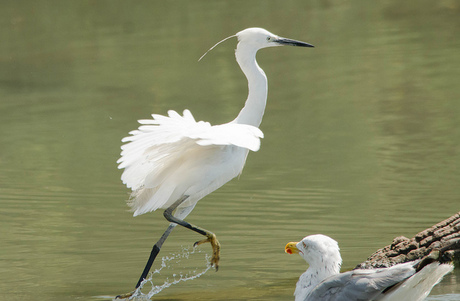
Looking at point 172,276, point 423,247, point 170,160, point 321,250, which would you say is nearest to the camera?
point 321,250

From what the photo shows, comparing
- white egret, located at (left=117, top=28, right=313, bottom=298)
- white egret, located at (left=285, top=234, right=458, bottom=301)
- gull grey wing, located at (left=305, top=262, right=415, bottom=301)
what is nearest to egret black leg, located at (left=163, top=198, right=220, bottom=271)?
white egret, located at (left=117, top=28, right=313, bottom=298)

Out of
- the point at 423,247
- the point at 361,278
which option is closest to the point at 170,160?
the point at 423,247

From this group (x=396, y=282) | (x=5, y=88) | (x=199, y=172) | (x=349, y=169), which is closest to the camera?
(x=396, y=282)

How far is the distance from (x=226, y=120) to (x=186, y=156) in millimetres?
6043

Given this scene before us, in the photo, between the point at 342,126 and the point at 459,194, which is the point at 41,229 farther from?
the point at 342,126

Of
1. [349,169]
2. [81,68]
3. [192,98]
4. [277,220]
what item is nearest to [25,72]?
[81,68]

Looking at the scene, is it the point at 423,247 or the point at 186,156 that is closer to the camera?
the point at 423,247

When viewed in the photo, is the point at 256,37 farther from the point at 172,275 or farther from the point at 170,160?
the point at 172,275

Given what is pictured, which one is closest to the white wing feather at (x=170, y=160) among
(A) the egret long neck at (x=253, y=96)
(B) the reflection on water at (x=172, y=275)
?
(A) the egret long neck at (x=253, y=96)

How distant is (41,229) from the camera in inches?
358

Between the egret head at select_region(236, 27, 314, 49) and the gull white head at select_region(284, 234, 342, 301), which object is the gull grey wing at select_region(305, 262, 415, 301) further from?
the egret head at select_region(236, 27, 314, 49)

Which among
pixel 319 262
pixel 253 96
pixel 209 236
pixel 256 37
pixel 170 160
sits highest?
pixel 256 37

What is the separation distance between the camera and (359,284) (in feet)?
18.2

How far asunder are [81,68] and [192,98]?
4106 mm
